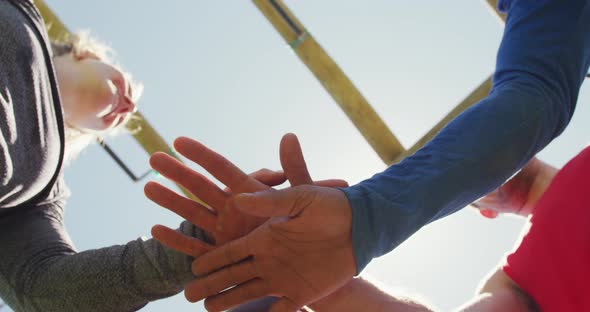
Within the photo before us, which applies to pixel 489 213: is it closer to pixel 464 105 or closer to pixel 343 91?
pixel 464 105

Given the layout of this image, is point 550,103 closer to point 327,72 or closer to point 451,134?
point 451,134

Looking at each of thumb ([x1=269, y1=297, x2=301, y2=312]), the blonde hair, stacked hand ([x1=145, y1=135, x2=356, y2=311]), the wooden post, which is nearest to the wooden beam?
the wooden post

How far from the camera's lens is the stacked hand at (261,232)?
0.75 meters

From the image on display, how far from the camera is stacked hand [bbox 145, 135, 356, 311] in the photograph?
2.46 feet

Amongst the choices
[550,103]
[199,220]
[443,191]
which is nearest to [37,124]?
[199,220]

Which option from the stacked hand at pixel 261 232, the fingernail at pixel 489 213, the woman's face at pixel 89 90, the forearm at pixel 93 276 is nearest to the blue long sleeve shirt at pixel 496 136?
the stacked hand at pixel 261 232

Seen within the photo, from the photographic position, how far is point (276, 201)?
2.36 ft

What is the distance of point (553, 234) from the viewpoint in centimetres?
127

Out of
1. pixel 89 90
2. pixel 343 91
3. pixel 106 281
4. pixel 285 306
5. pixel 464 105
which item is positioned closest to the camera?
pixel 285 306

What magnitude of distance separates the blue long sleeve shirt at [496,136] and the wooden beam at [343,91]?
89cm

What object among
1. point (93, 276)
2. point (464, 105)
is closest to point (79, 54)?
point (93, 276)

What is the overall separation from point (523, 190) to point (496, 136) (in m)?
1.01

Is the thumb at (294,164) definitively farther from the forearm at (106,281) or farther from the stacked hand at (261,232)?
the forearm at (106,281)

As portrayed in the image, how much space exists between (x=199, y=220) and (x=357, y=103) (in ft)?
3.94
